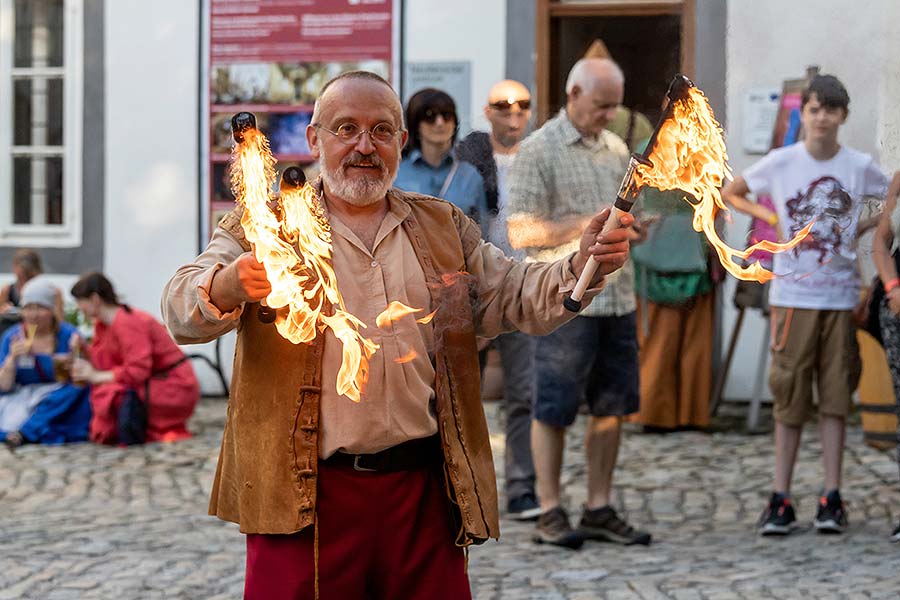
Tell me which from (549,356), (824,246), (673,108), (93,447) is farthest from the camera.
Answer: (93,447)

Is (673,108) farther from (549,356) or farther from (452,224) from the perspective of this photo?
(549,356)

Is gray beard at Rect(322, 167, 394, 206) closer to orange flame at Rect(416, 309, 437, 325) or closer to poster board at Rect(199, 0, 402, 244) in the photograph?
orange flame at Rect(416, 309, 437, 325)

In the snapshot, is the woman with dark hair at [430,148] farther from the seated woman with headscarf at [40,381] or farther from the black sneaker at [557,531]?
the seated woman with headscarf at [40,381]

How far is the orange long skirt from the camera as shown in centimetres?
892

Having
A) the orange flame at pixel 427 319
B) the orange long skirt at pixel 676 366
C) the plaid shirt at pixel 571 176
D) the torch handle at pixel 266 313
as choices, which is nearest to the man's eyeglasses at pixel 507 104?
the plaid shirt at pixel 571 176

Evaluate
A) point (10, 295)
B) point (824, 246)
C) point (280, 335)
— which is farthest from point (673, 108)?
point (10, 295)

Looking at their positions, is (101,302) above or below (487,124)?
below

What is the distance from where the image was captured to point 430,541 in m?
3.30

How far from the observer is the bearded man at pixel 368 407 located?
3205mm

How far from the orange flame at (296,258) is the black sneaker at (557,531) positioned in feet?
9.74

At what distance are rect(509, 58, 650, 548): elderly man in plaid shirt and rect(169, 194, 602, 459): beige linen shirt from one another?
1697 mm

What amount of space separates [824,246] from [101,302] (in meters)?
5.25

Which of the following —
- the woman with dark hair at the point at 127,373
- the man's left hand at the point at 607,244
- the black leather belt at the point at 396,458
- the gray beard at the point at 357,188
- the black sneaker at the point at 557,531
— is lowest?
the black sneaker at the point at 557,531

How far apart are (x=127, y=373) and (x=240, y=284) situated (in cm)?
613
